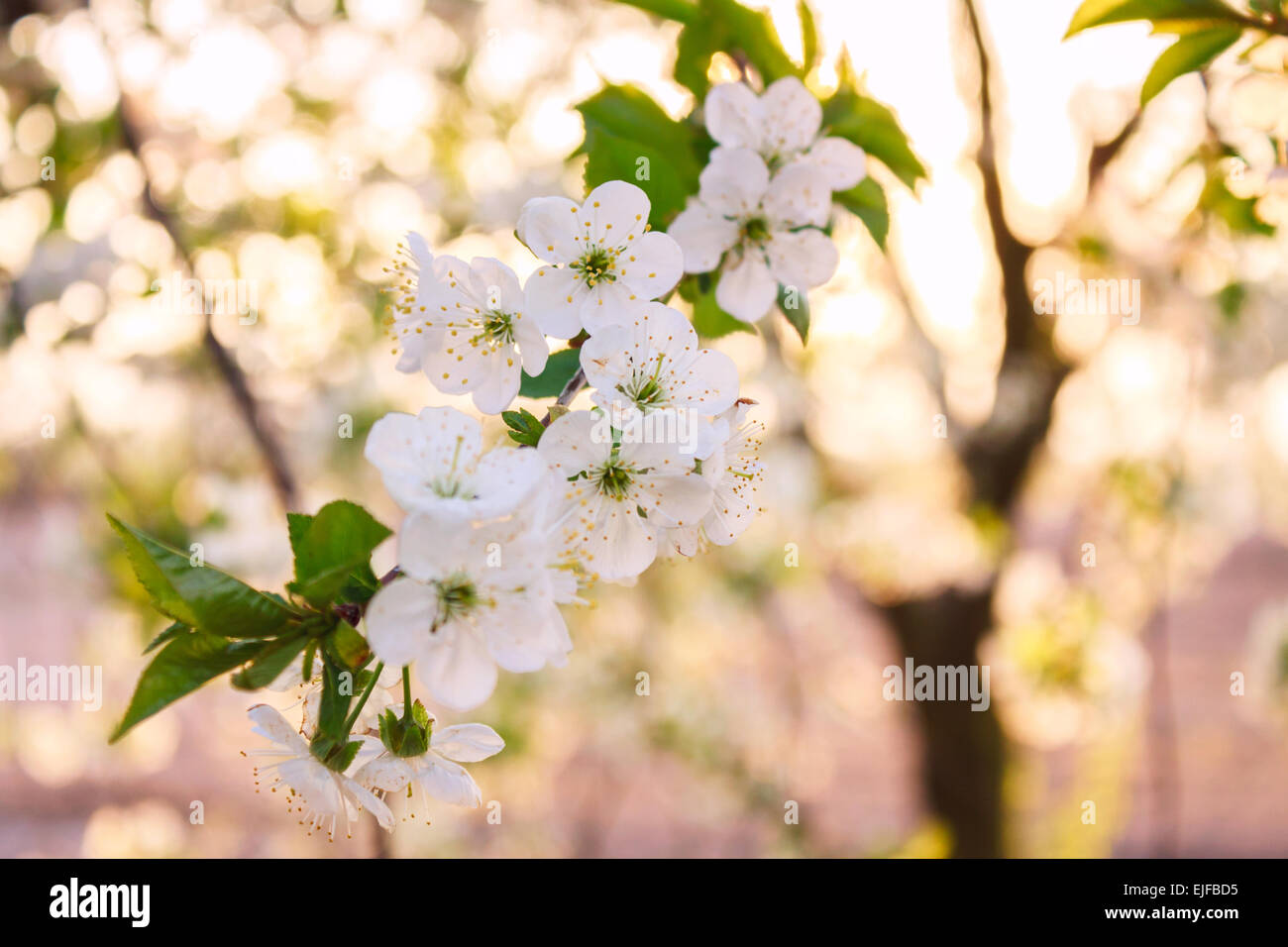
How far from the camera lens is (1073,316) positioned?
2.37 m

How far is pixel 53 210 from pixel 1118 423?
122 inches

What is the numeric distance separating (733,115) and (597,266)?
234 mm

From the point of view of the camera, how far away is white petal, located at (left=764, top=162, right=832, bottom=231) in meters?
0.72

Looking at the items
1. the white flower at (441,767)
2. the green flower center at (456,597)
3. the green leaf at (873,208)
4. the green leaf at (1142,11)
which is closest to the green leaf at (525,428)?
the green flower center at (456,597)

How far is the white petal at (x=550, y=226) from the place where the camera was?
0.60m

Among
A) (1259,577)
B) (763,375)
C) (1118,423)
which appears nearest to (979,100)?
(763,375)

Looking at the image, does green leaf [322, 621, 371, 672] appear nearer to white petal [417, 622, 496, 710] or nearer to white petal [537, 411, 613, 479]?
white petal [417, 622, 496, 710]

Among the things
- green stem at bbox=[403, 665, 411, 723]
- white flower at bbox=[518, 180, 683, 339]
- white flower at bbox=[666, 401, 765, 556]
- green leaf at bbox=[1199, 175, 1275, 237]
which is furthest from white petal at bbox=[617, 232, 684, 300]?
green leaf at bbox=[1199, 175, 1275, 237]

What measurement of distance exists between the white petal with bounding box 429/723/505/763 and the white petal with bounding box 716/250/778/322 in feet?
1.36

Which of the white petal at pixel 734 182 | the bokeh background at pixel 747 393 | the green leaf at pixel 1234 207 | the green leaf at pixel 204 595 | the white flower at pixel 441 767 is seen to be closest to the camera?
the green leaf at pixel 204 595

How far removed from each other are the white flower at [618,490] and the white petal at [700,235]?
9.6 inches

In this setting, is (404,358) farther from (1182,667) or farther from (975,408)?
(1182,667)

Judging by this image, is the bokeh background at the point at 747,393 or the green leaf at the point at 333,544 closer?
the green leaf at the point at 333,544

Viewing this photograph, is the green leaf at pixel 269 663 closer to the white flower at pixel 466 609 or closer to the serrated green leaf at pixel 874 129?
the white flower at pixel 466 609
